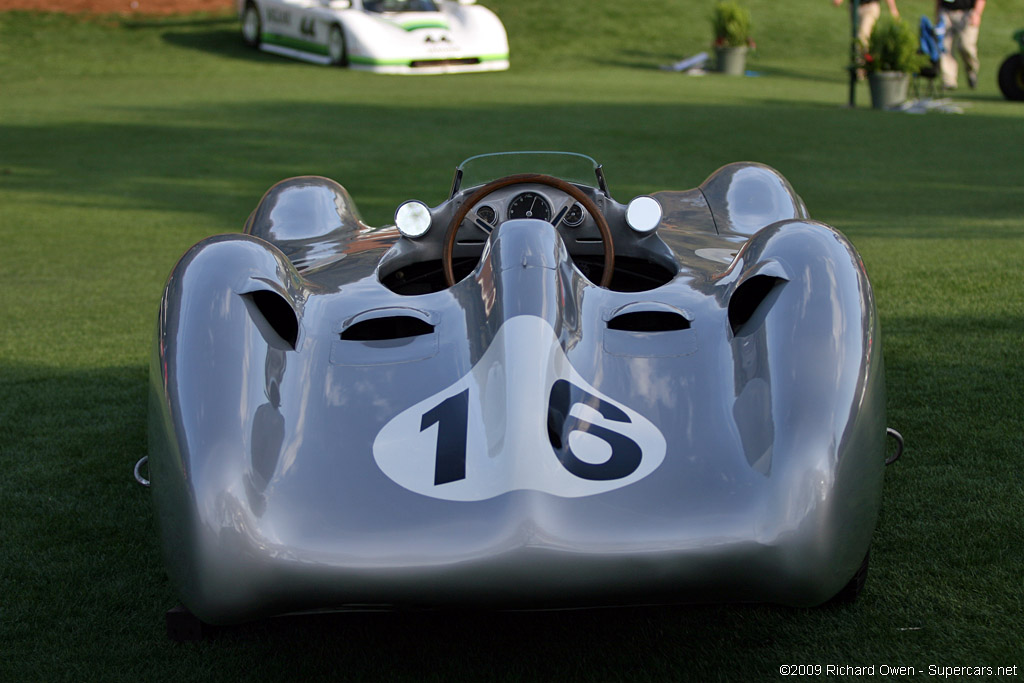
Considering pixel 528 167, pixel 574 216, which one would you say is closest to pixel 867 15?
pixel 528 167

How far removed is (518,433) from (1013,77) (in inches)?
556

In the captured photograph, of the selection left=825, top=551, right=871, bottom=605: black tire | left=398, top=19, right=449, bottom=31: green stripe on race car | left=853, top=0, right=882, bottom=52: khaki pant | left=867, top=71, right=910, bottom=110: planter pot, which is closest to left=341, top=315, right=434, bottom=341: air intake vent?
left=825, top=551, right=871, bottom=605: black tire

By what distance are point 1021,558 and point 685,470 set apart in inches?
43.7

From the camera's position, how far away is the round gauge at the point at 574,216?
346 cm

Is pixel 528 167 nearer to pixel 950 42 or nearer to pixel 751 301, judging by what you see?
pixel 751 301

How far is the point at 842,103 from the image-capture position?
14414 mm

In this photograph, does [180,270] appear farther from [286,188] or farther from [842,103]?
[842,103]

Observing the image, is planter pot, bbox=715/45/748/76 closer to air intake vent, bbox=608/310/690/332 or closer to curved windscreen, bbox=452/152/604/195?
curved windscreen, bbox=452/152/604/195

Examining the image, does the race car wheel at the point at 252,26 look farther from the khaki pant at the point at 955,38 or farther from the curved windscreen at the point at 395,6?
the khaki pant at the point at 955,38

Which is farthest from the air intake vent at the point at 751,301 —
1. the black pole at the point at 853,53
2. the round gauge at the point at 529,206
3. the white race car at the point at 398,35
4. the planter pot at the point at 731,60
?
the planter pot at the point at 731,60

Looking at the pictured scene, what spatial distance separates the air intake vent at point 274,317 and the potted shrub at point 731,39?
16.2m

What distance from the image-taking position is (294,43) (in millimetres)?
18781

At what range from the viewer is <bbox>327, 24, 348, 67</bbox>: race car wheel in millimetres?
17516

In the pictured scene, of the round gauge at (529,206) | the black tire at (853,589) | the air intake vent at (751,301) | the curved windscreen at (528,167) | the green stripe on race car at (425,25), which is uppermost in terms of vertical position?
the curved windscreen at (528,167)
